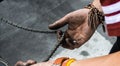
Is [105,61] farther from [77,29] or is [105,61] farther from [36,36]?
[36,36]

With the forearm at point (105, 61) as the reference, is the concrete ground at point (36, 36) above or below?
above

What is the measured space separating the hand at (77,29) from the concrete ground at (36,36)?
0.69 m

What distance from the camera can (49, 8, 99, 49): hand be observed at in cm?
160

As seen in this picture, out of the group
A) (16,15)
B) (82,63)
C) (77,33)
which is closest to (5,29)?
(16,15)

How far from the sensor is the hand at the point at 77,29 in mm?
1604

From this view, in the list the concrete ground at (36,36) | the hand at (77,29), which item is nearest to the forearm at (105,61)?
the hand at (77,29)

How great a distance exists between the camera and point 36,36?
2633 millimetres

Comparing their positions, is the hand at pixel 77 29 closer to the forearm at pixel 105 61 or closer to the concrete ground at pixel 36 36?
the forearm at pixel 105 61

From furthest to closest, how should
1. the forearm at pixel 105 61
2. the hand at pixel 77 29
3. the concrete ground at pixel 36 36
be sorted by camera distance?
the concrete ground at pixel 36 36 → the hand at pixel 77 29 → the forearm at pixel 105 61

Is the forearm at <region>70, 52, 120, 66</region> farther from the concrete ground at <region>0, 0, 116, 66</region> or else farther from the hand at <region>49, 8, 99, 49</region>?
the concrete ground at <region>0, 0, 116, 66</region>

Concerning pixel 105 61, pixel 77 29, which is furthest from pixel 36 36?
pixel 105 61

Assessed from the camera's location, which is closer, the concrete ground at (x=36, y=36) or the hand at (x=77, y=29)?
the hand at (x=77, y=29)

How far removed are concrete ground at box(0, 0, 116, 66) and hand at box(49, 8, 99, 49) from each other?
2.25 feet

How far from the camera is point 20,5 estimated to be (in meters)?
3.04
